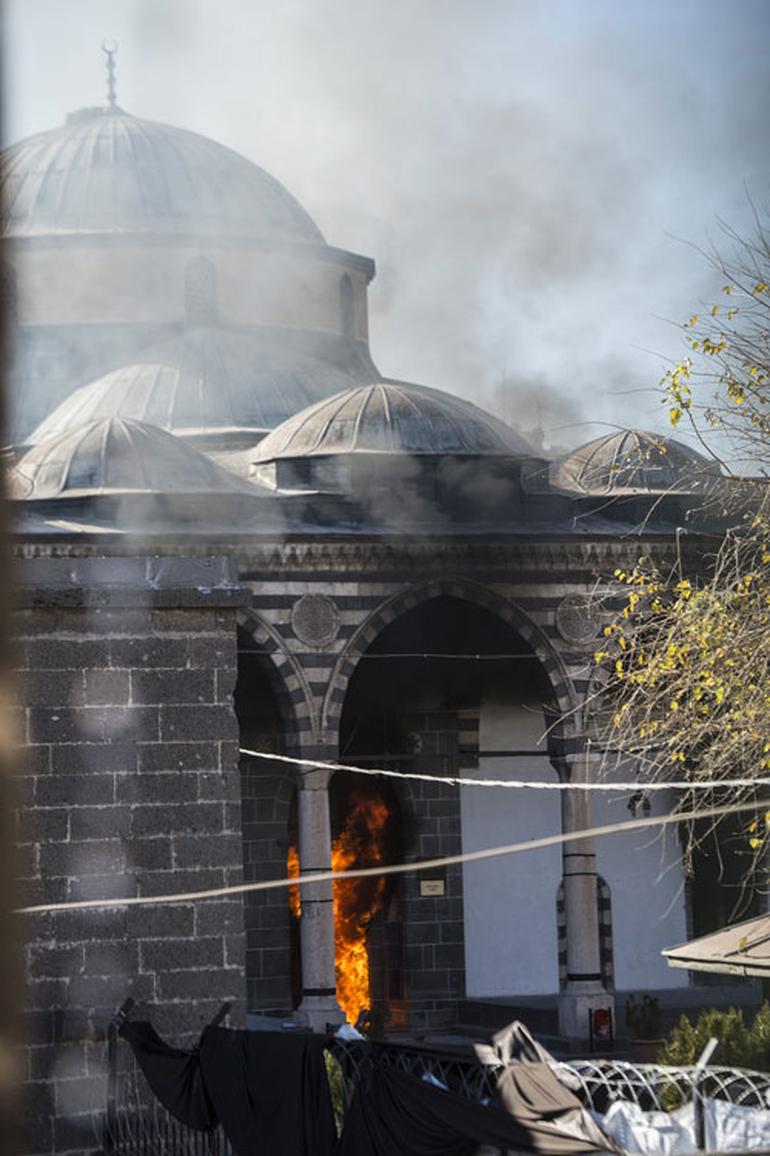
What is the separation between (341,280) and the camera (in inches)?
908

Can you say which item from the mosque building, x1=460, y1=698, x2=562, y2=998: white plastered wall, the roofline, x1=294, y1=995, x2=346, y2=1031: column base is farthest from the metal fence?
the roofline

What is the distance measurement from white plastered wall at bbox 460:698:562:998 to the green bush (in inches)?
299

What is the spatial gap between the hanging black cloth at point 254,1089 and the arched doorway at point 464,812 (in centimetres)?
1248

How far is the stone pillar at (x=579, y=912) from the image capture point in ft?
59.0

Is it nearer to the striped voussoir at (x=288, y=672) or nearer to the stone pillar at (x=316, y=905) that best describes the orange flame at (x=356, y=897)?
the stone pillar at (x=316, y=905)

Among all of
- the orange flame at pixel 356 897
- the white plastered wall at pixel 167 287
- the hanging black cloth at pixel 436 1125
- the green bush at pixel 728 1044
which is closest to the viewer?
the hanging black cloth at pixel 436 1125

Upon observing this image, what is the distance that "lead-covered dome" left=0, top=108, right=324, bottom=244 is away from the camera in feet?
73.1

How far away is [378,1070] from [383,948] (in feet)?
46.8

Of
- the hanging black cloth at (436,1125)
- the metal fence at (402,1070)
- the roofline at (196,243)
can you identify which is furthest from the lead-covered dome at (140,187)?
the hanging black cloth at (436,1125)

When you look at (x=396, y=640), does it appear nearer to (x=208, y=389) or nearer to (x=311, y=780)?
(x=311, y=780)

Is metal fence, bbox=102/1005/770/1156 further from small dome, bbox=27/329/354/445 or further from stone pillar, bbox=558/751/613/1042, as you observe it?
small dome, bbox=27/329/354/445

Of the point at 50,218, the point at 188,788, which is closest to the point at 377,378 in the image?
the point at 50,218

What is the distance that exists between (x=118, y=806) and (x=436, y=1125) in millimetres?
2362

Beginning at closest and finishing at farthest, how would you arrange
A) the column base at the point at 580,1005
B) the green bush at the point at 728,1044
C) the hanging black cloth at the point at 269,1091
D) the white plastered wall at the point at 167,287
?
the hanging black cloth at the point at 269,1091, the green bush at the point at 728,1044, the column base at the point at 580,1005, the white plastered wall at the point at 167,287
